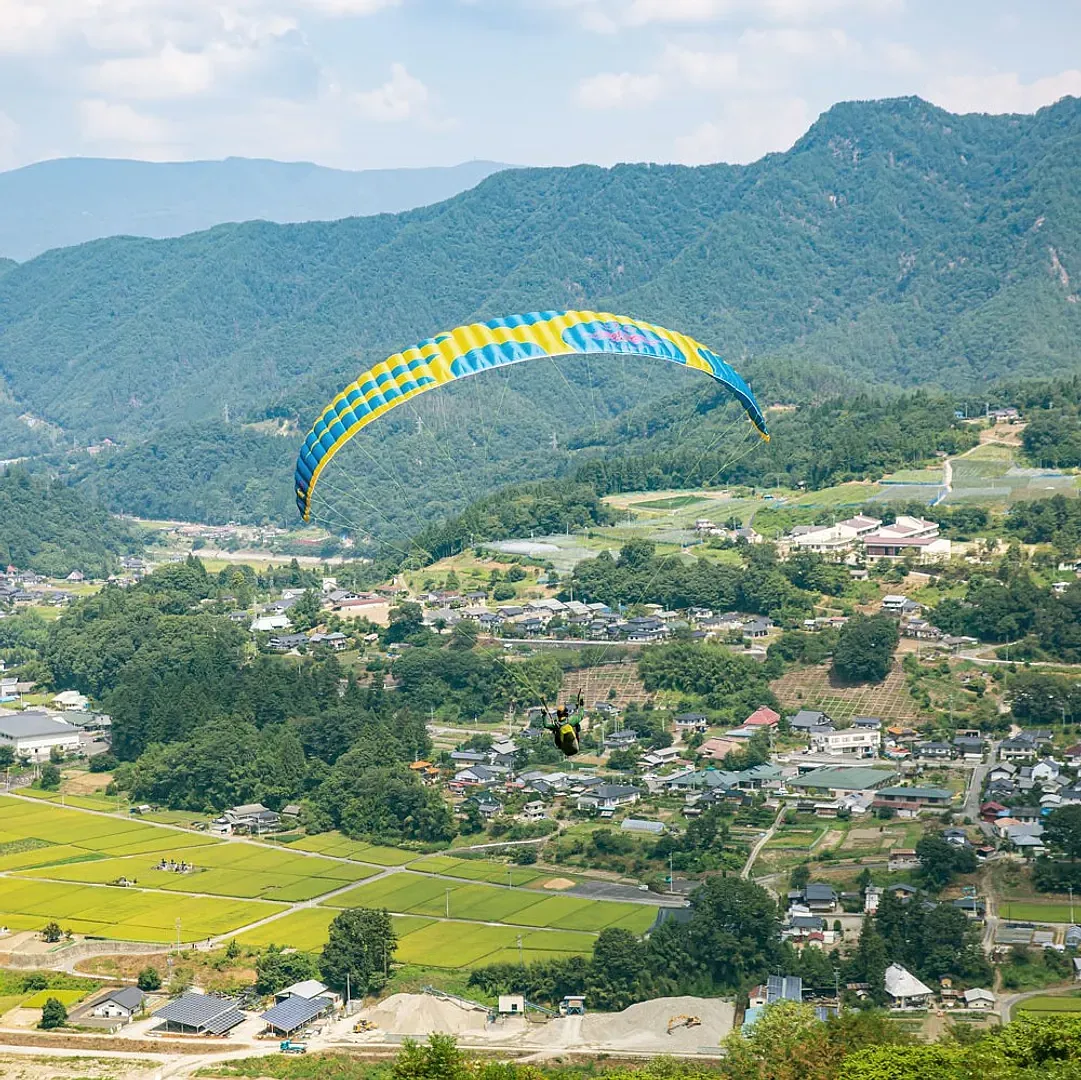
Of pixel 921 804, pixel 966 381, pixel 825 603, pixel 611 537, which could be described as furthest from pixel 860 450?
pixel 966 381

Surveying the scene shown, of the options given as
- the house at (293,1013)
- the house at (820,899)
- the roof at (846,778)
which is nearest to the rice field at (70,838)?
the house at (293,1013)

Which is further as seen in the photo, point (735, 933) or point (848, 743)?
point (848, 743)

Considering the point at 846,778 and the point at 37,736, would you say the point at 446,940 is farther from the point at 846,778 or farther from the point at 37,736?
the point at 37,736

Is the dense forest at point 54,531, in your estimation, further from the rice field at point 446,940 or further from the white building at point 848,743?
the rice field at point 446,940

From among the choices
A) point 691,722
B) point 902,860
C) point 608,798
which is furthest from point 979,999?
point 691,722

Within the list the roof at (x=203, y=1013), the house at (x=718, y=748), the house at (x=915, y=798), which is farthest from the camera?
the house at (x=718, y=748)

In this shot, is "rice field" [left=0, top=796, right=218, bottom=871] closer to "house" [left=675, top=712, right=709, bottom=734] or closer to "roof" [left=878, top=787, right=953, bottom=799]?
"house" [left=675, top=712, right=709, bottom=734]
